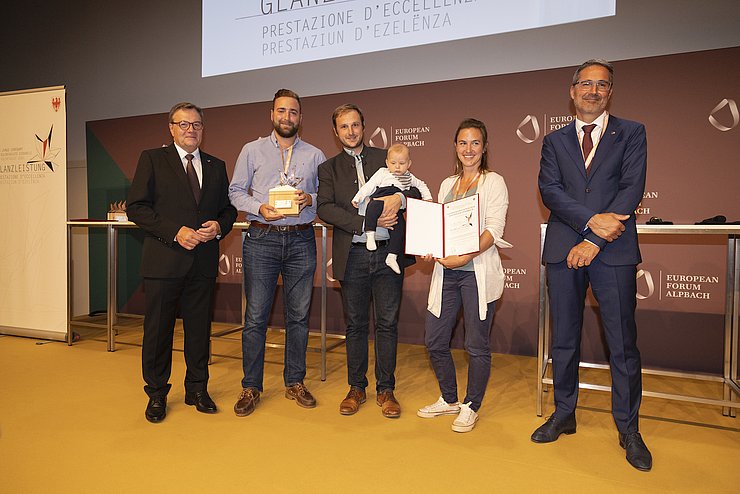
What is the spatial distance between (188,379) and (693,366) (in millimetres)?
3772

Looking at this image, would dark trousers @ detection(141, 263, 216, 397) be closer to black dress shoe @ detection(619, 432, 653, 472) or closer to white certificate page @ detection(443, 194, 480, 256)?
white certificate page @ detection(443, 194, 480, 256)

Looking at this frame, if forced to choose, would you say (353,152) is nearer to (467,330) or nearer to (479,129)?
(479,129)

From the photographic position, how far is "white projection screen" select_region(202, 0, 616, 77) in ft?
14.2

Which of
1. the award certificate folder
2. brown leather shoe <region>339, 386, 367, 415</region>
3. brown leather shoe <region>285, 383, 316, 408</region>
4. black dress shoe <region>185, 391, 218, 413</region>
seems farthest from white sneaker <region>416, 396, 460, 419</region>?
black dress shoe <region>185, 391, 218, 413</region>

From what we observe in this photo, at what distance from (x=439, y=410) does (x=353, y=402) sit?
19.8 inches

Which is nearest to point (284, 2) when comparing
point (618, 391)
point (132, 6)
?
point (132, 6)

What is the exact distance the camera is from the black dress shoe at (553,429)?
2613mm

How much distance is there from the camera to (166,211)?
2900mm

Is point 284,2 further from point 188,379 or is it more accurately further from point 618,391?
point 618,391

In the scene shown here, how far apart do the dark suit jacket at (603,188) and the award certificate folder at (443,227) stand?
1.34 ft

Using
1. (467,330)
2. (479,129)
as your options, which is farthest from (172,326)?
(479,129)

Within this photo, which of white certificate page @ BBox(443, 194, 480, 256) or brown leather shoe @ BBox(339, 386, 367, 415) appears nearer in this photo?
white certificate page @ BBox(443, 194, 480, 256)

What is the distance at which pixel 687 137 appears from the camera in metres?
3.95

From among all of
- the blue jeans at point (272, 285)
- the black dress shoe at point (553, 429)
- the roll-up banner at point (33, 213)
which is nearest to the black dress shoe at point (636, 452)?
the black dress shoe at point (553, 429)
